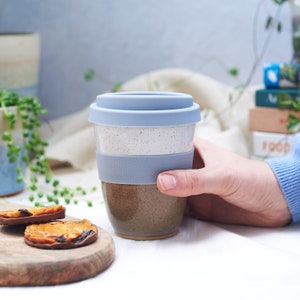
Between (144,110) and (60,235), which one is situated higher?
(144,110)

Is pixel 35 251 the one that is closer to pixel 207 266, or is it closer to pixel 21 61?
pixel 207 266

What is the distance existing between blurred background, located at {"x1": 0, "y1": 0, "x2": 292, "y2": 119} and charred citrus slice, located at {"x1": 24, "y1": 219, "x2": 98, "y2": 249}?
74cm

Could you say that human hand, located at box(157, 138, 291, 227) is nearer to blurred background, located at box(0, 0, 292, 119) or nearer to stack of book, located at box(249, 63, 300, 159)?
stack of book, located at box(249, 63, 300, 159)

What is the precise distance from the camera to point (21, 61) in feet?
4.17

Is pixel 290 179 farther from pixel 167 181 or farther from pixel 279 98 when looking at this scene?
pixel 279 98

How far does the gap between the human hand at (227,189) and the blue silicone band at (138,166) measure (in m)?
0.01

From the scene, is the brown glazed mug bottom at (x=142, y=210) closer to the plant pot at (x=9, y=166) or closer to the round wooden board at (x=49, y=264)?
the round wooden board at (x=49, y=264)

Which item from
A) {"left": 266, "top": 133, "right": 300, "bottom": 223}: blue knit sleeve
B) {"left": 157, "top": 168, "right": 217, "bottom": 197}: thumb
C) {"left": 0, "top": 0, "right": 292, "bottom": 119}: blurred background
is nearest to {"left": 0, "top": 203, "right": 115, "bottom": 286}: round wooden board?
{"left": 157, "top": 168, "right": 217, "bottom": 197}: thumb

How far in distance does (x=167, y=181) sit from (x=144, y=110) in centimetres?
9

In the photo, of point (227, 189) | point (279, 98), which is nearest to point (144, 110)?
point (227, 189)

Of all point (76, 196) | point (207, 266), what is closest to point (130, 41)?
point (76, 196)

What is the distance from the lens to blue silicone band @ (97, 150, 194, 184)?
76cm

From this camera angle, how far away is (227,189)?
81 cm

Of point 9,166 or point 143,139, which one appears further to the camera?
point 9,166
